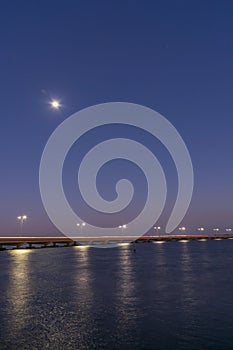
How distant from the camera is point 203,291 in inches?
1321

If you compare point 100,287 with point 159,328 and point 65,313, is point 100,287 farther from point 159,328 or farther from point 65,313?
point 159,328

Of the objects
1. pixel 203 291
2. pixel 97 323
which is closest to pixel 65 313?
pixel 97 323

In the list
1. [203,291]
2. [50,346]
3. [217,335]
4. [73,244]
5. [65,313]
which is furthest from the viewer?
[73,244]

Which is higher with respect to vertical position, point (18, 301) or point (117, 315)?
point (18, 301)

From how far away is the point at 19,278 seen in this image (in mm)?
45125

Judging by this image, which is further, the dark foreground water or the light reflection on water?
the light reflection on water

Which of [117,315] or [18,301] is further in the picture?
[18,301]

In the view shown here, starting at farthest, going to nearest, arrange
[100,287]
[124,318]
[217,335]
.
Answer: [100,287] < [124,318] < [217,335]

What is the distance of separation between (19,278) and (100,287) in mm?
14621

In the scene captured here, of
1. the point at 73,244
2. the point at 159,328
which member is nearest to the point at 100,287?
the point at 159,328

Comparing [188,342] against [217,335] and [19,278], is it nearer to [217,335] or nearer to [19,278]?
[217,335]

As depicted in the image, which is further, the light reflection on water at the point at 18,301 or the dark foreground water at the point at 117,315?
the light reflection on water at the point at 18,301

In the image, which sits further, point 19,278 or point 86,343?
point 19,278

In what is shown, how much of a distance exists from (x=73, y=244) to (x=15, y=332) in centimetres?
15955
